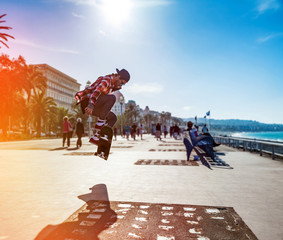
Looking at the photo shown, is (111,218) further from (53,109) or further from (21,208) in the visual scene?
(53,109)

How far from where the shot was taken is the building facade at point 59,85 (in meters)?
88.9

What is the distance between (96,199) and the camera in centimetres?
383

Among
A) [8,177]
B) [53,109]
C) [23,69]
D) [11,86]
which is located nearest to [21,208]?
[8,177]

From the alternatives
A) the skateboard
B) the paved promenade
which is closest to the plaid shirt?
the skateboard

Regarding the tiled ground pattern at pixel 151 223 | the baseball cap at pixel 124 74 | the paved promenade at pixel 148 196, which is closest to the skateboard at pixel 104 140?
the paved promenade at pixel 148 196

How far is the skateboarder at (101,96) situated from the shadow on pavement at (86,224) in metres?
1.29

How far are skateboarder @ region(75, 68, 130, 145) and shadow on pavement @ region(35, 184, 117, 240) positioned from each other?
129 centimetres

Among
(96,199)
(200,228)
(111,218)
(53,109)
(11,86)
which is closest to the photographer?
(200,228)

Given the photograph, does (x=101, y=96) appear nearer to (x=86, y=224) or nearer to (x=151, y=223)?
(x=86, y=224)

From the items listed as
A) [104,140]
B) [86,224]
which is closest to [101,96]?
[104,140]

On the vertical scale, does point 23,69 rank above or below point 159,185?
above

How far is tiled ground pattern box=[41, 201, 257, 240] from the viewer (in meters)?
2.51

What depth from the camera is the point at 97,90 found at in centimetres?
420

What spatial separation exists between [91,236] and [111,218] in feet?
1.73
